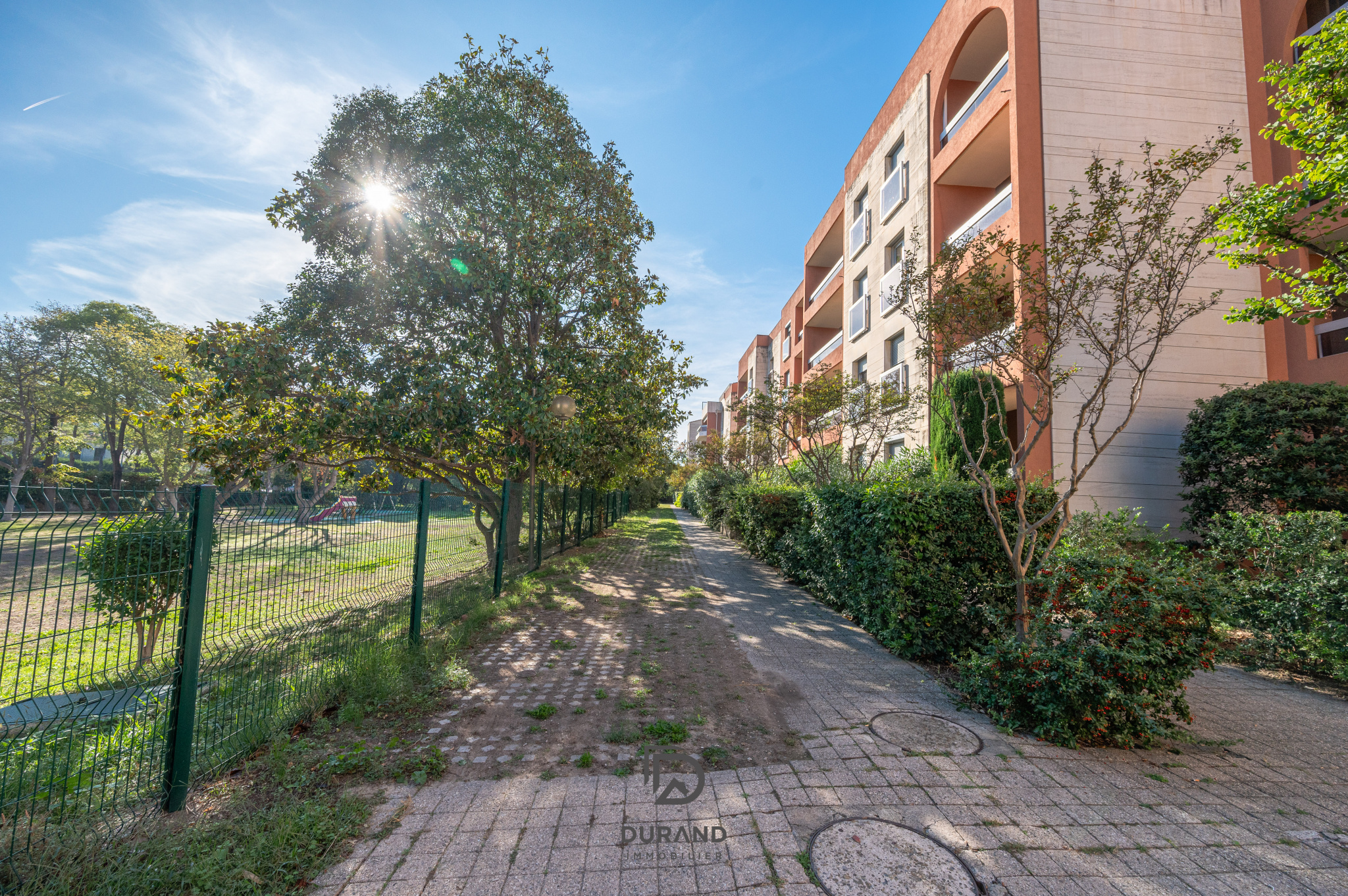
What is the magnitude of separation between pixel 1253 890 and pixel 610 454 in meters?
10.3

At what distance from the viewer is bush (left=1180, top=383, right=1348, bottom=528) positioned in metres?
7.63

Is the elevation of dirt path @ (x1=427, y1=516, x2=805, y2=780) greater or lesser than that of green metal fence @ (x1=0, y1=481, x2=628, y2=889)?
lesser

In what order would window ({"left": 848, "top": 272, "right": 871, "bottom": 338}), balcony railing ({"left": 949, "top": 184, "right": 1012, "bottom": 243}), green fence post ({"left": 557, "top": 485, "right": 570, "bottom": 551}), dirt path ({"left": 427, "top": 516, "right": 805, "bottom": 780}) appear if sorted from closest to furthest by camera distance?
dirt path ({"left": 427, "top": 516, "right": 805, "bottom": 780})
balcony railing ({"left": 949, "top": 184, "right": 1012, "bottom": 243})
green fence post ({"left": 557, "top": 485, "right": 570, "bottom": 551})
window ({"left": 848, "top": 272, "right": 871, "bottom": 338})

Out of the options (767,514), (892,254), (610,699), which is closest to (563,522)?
(767,514)

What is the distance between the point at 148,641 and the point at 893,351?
16.9 metres

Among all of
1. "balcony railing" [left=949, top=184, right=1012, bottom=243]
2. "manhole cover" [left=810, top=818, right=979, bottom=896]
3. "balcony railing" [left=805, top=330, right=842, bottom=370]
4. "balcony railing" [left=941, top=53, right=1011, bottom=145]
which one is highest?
"balcony railing" [left=941, top=53, right=1011, bottom=145]

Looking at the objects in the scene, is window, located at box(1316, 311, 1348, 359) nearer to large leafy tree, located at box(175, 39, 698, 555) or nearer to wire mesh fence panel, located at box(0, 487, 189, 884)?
large leafy tree, located at box(175, 39, 698, 555)

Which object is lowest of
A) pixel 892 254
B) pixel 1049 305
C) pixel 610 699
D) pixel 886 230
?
pixel 610 699

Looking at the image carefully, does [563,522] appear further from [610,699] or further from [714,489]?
[714,489]

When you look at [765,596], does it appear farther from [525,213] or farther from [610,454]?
[525,213]

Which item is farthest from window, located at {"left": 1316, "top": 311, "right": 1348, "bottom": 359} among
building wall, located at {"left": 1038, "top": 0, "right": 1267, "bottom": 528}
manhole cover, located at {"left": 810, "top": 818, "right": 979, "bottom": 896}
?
manhole cover, located at {"left": 810, "top": 818, "right": 979, "bottom": 896}

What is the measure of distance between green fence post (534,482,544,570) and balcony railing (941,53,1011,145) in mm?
13360

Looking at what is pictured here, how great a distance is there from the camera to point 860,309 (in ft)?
59.7

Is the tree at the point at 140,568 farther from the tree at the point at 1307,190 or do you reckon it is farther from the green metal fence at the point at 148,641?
the tree at the point at 1307,190
